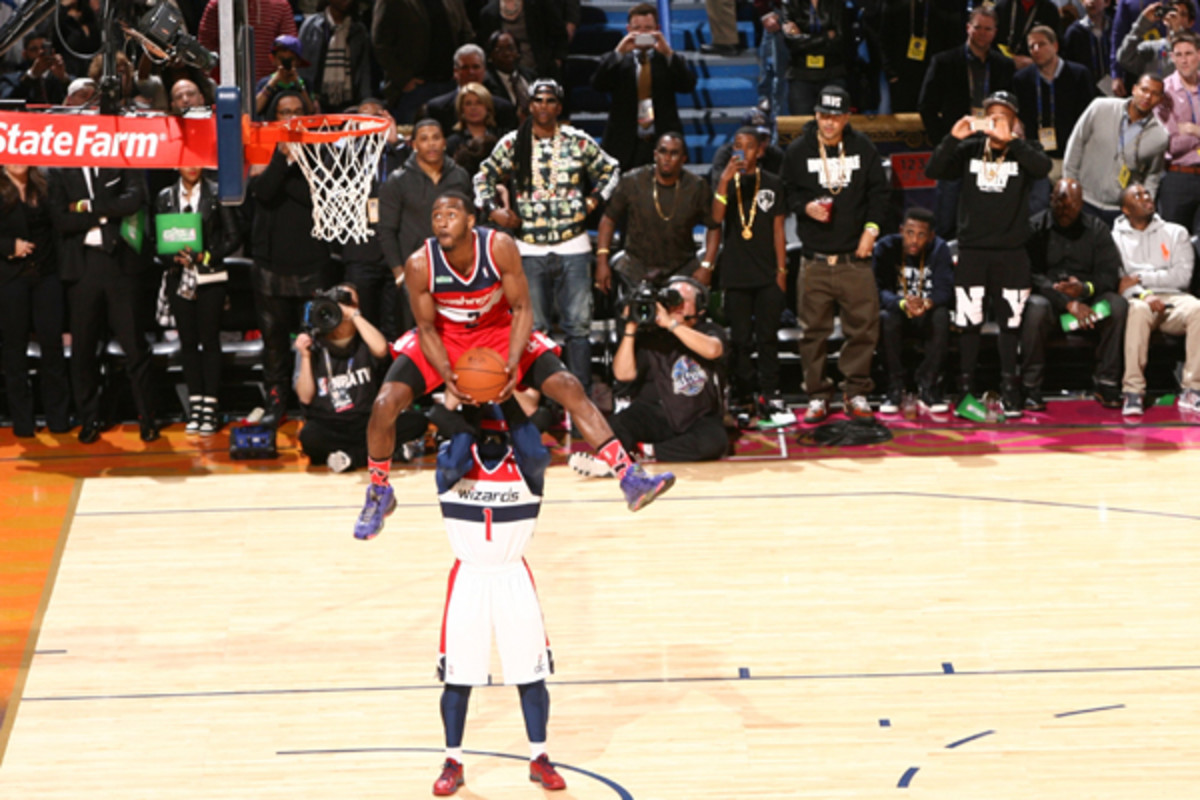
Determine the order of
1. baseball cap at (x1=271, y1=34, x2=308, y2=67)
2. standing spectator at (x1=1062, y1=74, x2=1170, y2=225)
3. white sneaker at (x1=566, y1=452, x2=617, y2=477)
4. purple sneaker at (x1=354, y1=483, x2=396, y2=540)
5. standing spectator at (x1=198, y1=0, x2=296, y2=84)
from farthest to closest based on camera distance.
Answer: standing spectator at (x1=198, y1=0, x2=296, y2=84), standing spectator at (x1=1062, y1=74, x2=1170, y2=225), baseball cap at (x1=271, y1=34, x2=308, y2=67), white sneaker at (x1=566, y1=452, x2=617, y2=477), purple sneaker at (x1=354, y1=483, x2=396, y2=540)

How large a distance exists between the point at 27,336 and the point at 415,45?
390 centimetres

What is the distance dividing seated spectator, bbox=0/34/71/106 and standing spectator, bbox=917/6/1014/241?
7086mm

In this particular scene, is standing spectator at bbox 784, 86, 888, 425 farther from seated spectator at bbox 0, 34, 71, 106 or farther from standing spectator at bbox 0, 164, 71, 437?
seated spectator at bbox 0, 34, 71, 106

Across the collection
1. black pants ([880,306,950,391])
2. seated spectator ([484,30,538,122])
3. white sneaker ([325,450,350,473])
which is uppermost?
seated spectator ([484,30,538,122])

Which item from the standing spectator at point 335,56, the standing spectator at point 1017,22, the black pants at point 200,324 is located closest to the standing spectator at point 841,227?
the standing spectator at point 1017,22

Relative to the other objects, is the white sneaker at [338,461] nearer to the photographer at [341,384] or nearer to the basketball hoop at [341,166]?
the photographer at [341,384]

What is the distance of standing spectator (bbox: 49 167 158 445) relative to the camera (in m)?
11.8

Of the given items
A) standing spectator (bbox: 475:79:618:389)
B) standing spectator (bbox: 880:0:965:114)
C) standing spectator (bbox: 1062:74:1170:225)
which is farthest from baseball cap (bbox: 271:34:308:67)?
standing spectator (bbox: 1062:74:1170:225)

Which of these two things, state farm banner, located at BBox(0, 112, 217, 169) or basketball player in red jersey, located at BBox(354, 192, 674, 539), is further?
state farm banner, located at BBox(0, 112, 217, 169)

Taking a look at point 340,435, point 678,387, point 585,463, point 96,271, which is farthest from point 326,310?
point 585,463

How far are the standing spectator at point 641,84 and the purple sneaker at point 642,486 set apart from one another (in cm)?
676

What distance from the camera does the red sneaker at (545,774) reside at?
683 centimetres

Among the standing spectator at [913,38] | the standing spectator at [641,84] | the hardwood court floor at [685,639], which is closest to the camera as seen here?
the hardwood court floor at [685,639]

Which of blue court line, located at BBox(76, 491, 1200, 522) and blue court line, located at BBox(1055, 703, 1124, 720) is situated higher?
blue court line, located at BBox(76, 491, 1200, 522)
